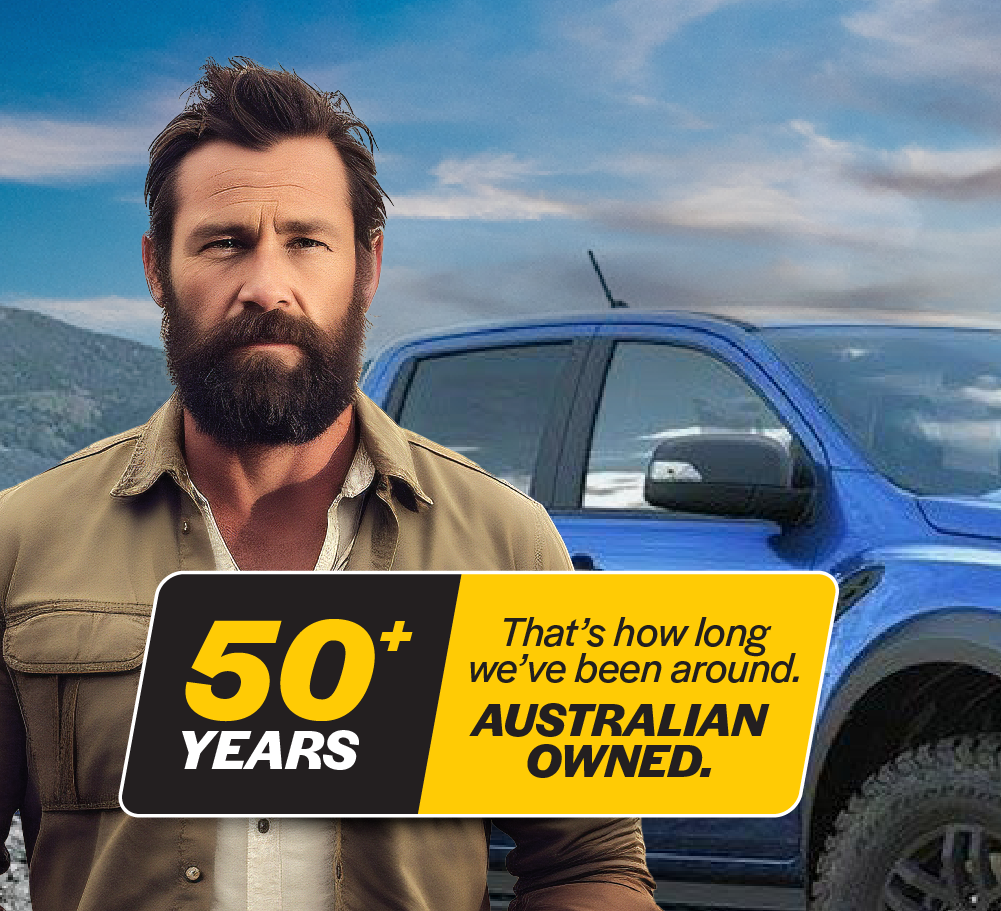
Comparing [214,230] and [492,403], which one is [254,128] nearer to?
[214,230]

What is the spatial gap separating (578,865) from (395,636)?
0.39m

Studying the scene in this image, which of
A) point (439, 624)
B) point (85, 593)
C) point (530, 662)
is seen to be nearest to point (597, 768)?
point (530, 662)

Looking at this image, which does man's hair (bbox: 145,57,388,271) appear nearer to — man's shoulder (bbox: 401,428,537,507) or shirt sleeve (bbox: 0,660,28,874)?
man's shoulder (bbox: 401,428,537,507)

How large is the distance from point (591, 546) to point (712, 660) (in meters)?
2.13

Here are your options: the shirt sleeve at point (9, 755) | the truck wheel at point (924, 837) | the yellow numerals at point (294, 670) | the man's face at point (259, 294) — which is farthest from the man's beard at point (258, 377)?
the truck wheel at point (924, 837)

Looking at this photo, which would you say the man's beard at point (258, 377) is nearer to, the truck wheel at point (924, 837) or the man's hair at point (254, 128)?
the man's hair at point (254, 128)

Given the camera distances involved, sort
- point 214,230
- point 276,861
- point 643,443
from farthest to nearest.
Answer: point 643,443
point 214,230
point 276,861

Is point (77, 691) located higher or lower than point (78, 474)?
lower

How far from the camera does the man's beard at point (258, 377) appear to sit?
189 centimetres

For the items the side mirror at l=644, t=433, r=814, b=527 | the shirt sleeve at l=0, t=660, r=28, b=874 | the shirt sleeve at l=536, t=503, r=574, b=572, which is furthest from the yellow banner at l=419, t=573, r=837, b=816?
the side mirror at l=644, t=433, r=814, b=527

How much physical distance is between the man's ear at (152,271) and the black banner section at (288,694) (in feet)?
1.36

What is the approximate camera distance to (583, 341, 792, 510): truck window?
4227 mm

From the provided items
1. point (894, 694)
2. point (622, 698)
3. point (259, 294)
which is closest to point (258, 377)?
point (259, 294)

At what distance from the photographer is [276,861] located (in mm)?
1786
